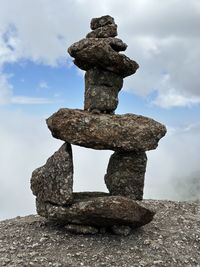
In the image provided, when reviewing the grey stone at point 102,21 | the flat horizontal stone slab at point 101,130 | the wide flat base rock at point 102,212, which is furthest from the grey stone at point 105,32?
the wide flat base rock at point 102,212

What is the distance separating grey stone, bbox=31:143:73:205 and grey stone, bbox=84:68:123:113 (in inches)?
90.8

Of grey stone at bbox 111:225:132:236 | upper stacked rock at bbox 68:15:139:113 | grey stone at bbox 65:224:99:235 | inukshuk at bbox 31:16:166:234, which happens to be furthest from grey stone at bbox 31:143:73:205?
upper stacked rock at bbox 68:15:139:113

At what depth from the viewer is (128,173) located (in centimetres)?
2188

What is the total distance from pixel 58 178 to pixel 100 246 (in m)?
3.40

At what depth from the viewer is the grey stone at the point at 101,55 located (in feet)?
70.0

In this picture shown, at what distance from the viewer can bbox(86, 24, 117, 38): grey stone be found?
A: 2211 centimetres

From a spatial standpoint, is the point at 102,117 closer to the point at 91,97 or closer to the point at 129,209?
the point at 91,97

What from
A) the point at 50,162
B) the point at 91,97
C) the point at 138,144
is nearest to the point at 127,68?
the point at 91,97

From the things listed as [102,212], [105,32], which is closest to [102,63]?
[105,32]

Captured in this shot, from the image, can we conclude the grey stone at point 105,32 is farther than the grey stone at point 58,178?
Yes

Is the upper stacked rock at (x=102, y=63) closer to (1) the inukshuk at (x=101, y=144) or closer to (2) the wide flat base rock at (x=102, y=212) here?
(1) the inukshuk at (x=101, y=144)

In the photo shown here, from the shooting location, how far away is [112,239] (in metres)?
20.7

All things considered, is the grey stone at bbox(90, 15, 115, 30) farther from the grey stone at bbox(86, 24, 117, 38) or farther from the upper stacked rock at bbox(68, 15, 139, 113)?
the grey stone at bbox(86, 24, 117, 38)

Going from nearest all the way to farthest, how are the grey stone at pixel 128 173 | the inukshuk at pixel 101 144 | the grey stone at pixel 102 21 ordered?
the inukshuk at pixel 101 144 → the grey stone at pixel 128 173 → the grey stone at pixel 102 21
